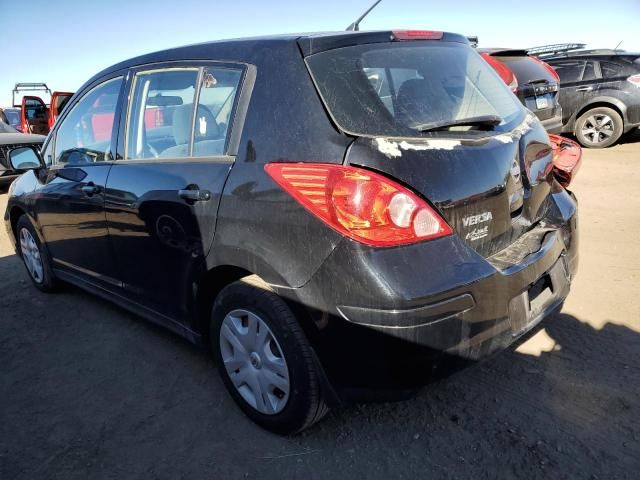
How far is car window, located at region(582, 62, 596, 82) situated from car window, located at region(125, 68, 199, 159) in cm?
915

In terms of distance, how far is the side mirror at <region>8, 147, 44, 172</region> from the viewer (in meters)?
3.75

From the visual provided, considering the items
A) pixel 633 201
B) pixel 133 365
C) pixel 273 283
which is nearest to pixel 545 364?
pixel 273 283

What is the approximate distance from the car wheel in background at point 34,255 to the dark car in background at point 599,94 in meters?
9.18

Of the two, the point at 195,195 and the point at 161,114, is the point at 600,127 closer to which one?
the point at 161,114

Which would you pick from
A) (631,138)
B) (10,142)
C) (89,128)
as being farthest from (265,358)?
(631,138)

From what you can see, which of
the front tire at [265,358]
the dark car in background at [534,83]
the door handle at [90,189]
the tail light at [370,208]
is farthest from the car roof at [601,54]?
the front tire at [265,358]

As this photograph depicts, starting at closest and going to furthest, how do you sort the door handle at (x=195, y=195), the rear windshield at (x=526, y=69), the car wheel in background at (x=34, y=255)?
the door handle at (x=195, y=195) → the car wheel in background at (x=34, y=255) → the rear windshield at (x=526, y=69)

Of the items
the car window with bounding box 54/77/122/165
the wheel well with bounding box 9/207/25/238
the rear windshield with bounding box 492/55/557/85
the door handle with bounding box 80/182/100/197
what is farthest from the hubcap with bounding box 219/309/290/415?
the rear windshield with bounding box 492/55/557/85

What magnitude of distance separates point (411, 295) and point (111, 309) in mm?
2924

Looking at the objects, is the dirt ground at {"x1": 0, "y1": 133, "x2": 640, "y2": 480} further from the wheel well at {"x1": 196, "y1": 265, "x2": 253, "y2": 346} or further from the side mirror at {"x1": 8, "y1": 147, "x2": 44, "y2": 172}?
the side mirror at {"x1": 8, "y1": 147, "x2": 44, "y2": 172}

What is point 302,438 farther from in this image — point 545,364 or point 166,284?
point 545,364

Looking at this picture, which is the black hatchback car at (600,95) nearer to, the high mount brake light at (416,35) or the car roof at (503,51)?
the car roof at (503,51)

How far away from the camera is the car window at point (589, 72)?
9562 mm

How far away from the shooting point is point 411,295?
69.9 inches
